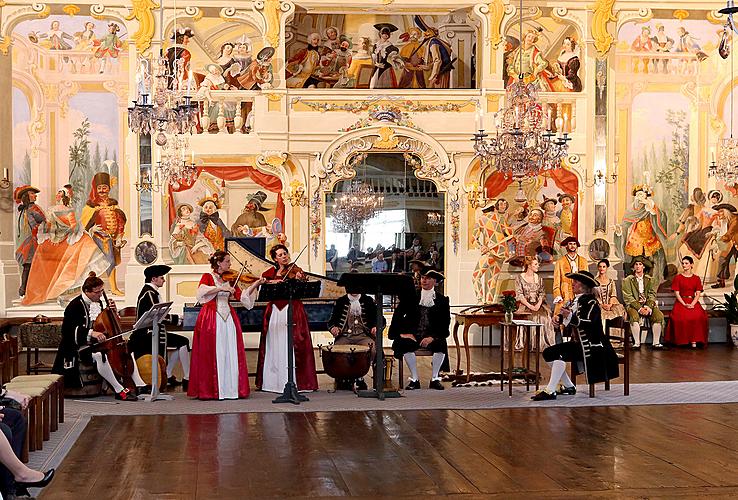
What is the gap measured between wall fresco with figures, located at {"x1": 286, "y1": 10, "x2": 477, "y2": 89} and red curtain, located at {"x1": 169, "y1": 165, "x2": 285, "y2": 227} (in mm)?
1665

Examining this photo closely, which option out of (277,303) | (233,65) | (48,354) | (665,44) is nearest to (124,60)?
(233,65)

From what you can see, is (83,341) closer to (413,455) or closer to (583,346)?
(413,455)

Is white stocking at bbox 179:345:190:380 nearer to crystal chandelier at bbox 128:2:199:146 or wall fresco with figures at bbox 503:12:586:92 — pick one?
crystal chandelier at bbox 128:2:199:146

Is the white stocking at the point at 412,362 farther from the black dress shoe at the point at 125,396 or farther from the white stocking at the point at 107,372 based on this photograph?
the white stocking at the point at 107,372

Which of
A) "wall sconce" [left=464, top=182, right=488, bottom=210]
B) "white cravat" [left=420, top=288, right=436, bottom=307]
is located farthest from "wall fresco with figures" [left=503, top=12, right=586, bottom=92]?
"white cravat" [left=420, top=288, right=436, bottom=307]

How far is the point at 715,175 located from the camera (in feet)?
53.3

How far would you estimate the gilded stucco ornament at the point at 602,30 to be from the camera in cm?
1565

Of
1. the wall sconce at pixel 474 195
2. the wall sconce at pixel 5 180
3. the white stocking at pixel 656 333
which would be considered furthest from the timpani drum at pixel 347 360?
the wall sconce at pixel 5 180

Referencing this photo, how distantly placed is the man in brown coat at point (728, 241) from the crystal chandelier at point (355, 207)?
5.37 metres

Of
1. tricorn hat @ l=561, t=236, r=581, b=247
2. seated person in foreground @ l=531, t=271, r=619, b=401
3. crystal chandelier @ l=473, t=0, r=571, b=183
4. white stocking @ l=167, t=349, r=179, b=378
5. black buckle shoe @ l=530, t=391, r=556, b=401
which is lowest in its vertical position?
black buckle shoe @ l=530, t=391, r=556, b=401

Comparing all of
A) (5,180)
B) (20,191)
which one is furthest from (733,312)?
(5,180)

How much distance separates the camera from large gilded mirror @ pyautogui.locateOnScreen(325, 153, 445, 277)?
1575 cm

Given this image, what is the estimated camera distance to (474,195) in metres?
15.5

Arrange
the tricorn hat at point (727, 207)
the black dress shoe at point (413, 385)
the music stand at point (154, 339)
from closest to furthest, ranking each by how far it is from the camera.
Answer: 1. the music stand at point (154, 339)
2. the black dress shoe at point (413, 385)
3. the tricorn hat at point (727, 207)
